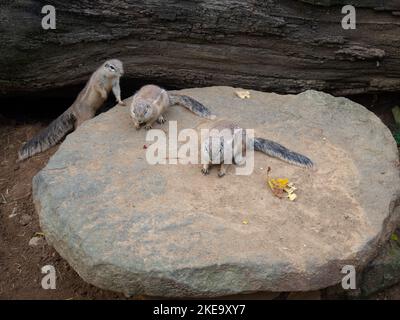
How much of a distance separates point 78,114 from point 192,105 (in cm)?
161

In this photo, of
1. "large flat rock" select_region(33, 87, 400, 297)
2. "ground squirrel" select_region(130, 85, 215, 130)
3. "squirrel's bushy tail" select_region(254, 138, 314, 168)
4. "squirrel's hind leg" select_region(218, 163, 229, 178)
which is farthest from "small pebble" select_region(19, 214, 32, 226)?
"squirrel's bushy tail" select_region(254, 138, 314, 168)

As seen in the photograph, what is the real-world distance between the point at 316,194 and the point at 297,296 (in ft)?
3.20

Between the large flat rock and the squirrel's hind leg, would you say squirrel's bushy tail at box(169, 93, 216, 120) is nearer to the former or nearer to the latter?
the large flat rock

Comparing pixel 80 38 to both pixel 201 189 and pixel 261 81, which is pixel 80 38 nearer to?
pixel 261 81

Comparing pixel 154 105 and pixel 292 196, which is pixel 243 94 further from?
pixel 292 196

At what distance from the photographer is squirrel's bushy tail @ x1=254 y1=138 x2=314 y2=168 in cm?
526

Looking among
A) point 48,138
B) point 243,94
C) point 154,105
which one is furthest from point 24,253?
point 243,94

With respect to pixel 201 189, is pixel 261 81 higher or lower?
higher

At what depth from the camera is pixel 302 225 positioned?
4598 mm

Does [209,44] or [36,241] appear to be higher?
[209,44]

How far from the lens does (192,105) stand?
6.12 meters

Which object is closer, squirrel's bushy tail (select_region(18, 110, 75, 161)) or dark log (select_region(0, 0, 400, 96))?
dark log (select_region(0, 0, 400, 96))

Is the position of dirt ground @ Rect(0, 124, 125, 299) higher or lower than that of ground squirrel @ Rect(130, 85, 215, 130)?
lower

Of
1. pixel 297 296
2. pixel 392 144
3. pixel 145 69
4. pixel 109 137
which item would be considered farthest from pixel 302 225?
pixel 145 69
